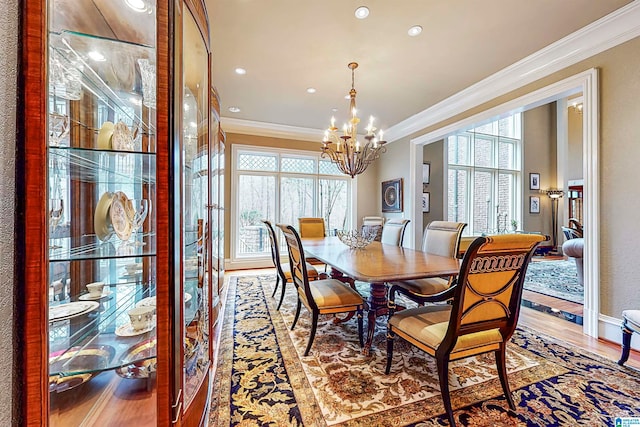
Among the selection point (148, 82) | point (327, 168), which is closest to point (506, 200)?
point (327, 168)

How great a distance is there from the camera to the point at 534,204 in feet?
24.4

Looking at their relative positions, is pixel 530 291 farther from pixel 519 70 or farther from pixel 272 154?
pixel 272 154

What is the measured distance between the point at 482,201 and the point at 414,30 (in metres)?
6.13

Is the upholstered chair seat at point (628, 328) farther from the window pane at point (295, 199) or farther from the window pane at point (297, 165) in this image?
the window pane at point (297, 165)

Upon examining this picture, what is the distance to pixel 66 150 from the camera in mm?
802

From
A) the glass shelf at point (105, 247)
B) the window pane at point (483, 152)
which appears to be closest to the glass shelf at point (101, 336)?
the glass shelf at point (105, 247)

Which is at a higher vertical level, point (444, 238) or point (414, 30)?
point (414, 30)

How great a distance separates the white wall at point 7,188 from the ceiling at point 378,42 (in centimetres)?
202

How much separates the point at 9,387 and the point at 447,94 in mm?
4655

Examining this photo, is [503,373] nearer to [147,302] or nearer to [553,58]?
[147,302]

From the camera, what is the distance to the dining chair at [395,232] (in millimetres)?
3307

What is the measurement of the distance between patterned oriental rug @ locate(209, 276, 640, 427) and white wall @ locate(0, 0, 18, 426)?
111 centimetres

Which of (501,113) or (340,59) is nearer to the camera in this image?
(340,59)

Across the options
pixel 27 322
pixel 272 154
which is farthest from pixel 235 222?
pixel 27 322
